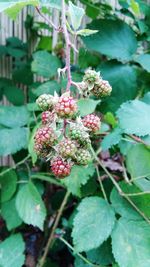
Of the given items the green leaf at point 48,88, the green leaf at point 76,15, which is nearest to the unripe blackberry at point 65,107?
the green leaf at point 76,15

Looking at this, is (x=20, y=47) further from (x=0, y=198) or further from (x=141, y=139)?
(x=141, y=139)

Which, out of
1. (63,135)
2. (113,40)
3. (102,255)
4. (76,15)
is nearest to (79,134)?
(63,135)

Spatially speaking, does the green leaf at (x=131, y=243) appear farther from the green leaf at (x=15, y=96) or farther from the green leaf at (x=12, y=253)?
the green leaf at (x=15, y=96)

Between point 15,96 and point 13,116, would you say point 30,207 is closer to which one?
point 13,116

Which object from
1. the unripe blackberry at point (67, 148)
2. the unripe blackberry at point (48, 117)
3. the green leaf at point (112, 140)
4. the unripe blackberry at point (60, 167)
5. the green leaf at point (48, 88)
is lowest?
the green leaf at point (48, 88)

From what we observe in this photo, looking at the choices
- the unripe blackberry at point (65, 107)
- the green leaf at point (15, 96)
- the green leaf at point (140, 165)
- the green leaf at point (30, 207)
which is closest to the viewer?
the unripe blackberry at point (65, 107)

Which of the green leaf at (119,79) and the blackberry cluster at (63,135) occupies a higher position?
the blackberry cluster at (63,135)

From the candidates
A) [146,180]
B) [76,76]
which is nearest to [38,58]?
[76,76]
